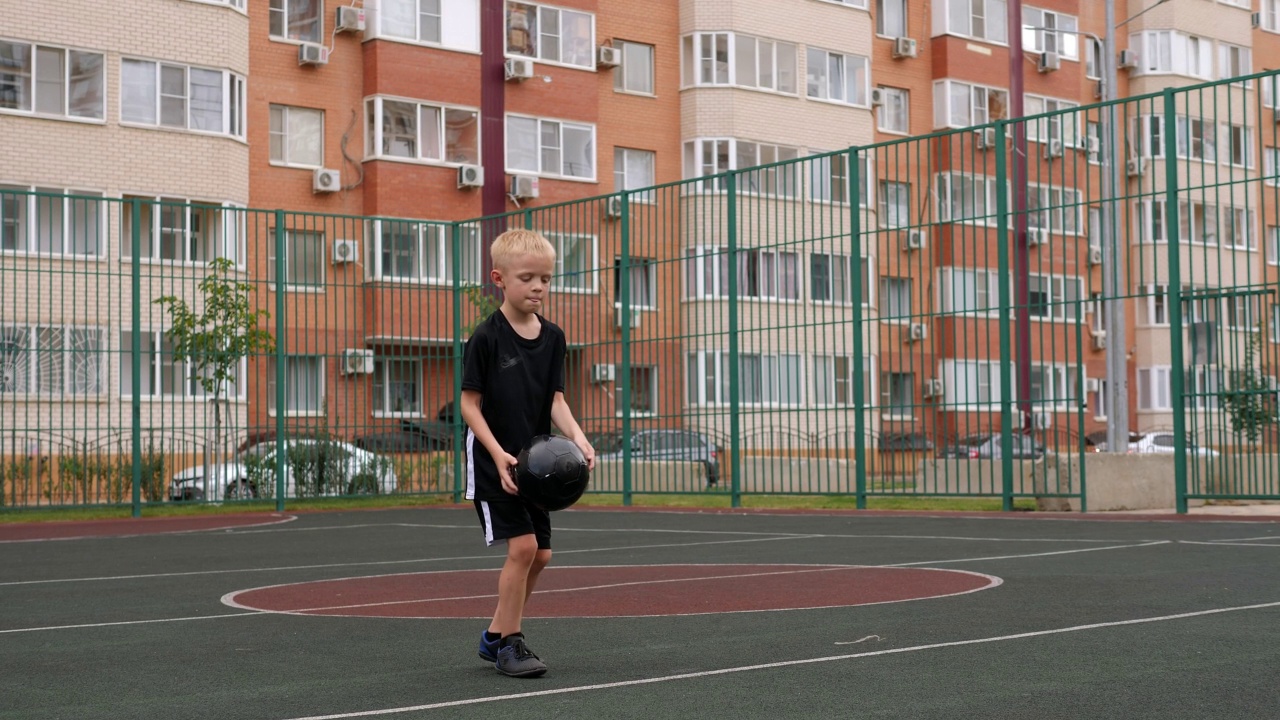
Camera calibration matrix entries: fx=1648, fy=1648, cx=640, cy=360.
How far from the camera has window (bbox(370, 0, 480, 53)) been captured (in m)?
37.8

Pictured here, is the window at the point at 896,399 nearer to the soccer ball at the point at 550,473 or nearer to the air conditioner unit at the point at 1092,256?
the air conditioner unit at the point at 1092,256

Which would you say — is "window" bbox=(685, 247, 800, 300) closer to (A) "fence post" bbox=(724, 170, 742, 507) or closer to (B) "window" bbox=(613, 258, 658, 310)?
(A) "fence post" bbox=(724, 170, 742, 507)

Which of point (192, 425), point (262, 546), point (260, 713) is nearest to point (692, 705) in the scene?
point (260, 713)

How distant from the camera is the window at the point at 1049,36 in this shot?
Result: 50.1 meters

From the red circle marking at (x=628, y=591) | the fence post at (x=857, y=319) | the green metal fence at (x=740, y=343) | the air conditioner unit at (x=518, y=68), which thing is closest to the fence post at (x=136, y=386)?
the green metal fence at (x=740, y=343)

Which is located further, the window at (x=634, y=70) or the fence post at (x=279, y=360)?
the window at (x=634, y=70)

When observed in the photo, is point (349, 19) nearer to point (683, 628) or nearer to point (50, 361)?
point (50, 361)

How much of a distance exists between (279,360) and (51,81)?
13.5m

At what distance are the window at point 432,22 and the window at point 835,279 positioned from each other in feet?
63.8

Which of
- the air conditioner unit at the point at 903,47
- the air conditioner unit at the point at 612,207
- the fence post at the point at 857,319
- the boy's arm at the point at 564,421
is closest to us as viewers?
the boy's arm at the point at 564,421

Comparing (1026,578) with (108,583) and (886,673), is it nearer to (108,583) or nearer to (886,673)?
(886,673)

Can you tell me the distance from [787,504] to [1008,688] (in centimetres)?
1770

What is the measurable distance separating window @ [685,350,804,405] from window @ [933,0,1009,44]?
28807 mm

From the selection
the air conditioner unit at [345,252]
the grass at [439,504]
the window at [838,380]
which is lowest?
the grass at [439,504]
